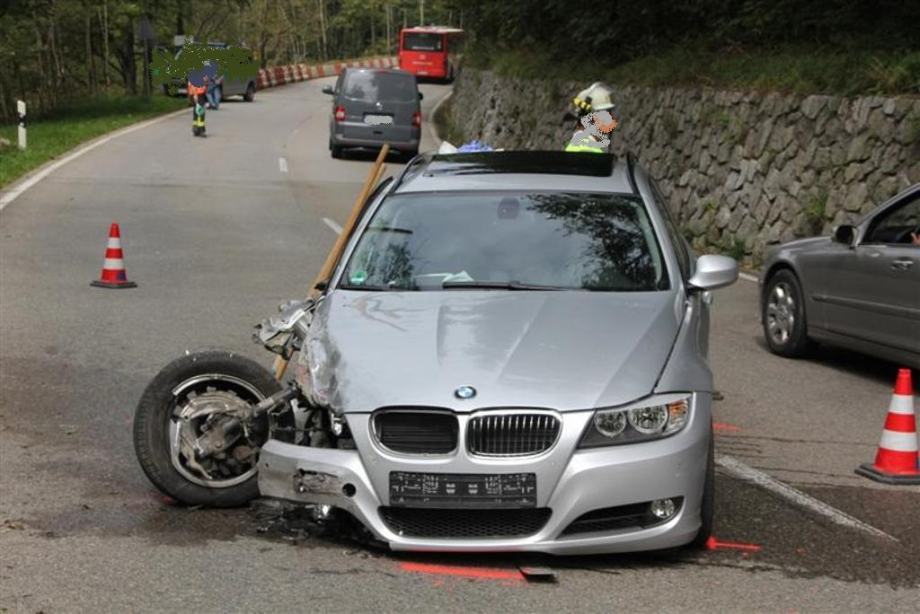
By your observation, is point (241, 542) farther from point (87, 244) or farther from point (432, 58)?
point (432, 58)

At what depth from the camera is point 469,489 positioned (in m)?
5.26

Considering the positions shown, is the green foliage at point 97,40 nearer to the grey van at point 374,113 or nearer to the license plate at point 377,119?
the grey van at point 374,113

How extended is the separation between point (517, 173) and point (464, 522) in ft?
8.70

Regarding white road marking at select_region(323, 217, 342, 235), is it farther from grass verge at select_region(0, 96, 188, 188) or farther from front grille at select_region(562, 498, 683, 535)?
front grille at select_region(562, 498, 683, 535)

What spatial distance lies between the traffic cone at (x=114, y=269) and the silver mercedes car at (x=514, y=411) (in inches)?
271

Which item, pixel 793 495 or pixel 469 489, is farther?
pixel 793 495

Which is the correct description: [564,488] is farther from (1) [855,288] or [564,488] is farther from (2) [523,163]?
(1) [855,288]

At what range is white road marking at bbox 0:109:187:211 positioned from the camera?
20880 mm

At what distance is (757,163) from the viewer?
17.8m

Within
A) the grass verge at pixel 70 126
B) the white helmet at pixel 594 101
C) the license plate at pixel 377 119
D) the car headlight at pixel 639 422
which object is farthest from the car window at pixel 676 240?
the license plate at pixel 377 119

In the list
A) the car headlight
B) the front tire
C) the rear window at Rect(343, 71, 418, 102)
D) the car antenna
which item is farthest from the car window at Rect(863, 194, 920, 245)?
the rear window at Rect(343, 71, 418, 102)

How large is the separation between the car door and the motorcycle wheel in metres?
5.07

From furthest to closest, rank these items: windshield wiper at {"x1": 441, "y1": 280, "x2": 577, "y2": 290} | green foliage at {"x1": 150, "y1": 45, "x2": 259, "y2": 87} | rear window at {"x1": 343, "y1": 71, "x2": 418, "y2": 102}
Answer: green foliage at {"x1": 150, "y1": 45, "x2": 259, "y2": 87} < rear window at {"x1": 343, "y1": 71, "x2": 418, "y2": 102} < windshield wiper at {"x1": 441, "y1": 280, "x2": 577, "y2": 290}

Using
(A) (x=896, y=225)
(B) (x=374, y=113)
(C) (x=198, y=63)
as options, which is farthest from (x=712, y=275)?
(C) (x=198, y=63)
